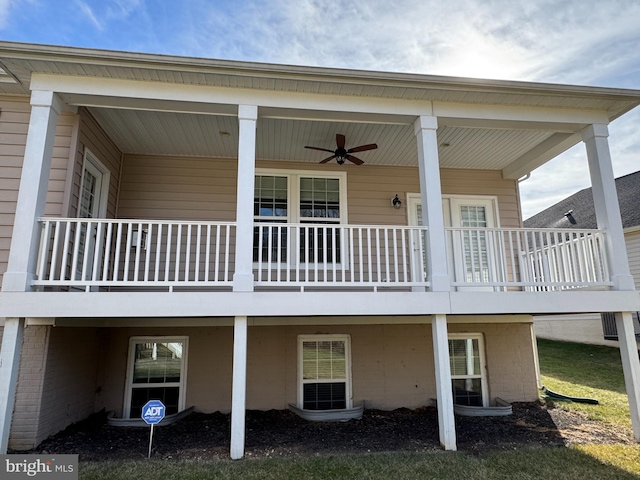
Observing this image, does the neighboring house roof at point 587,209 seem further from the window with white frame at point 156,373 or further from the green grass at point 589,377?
the window with white frame at point 156,373

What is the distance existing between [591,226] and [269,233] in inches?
488

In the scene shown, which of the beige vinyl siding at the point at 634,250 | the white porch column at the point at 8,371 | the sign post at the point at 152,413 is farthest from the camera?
the beige vinyl siding at the point at 634,250

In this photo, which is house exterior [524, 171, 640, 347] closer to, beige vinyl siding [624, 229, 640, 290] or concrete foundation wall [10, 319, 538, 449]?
beige vinyl siding [624, 229, 640, 290]

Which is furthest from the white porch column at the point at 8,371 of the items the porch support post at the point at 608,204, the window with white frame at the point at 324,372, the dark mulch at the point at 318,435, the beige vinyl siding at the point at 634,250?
the beige vinyl siding at the point at 634,250

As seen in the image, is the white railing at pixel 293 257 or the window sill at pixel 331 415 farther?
the window sill at pixel 331 415

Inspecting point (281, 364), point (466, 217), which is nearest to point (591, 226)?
point (466, 217)

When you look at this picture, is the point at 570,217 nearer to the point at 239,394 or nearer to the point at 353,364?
the point at 353,364

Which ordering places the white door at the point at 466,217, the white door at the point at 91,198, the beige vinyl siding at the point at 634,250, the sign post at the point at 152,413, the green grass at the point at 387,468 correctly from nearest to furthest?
the green grass at the point at 387,468
the sign post at the point at 152,413
the white door at the point at 91,198
the white door at the point at 466,217
the beige vinyl siding at the point at 634,250

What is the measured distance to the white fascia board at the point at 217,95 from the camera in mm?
4430

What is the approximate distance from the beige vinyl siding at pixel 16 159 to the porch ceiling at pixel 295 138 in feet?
2.25

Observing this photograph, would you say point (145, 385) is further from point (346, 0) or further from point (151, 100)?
point (346, 0)

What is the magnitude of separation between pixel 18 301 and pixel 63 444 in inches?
70.2

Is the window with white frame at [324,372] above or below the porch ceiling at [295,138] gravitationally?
below

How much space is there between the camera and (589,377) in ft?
28.3
